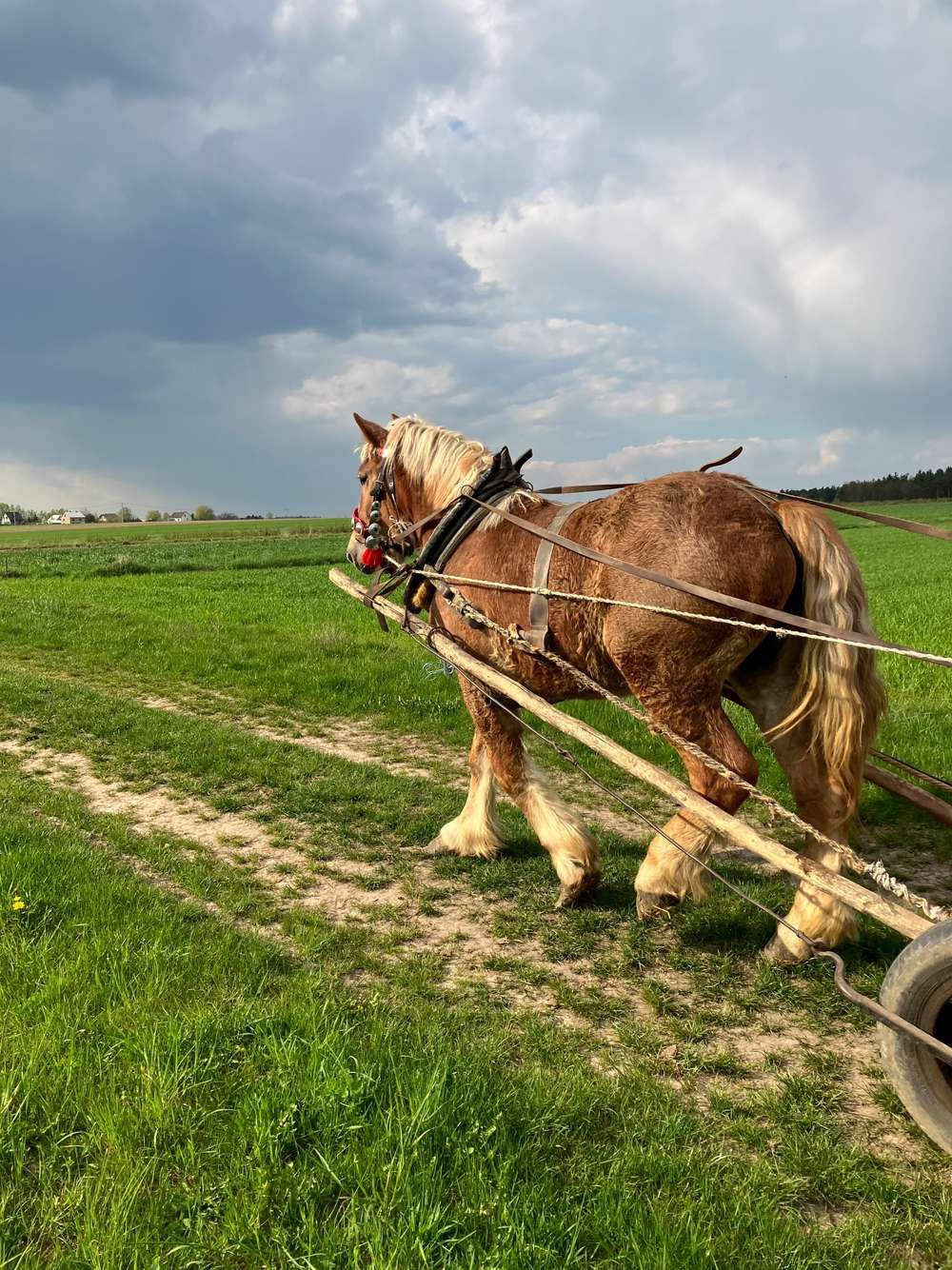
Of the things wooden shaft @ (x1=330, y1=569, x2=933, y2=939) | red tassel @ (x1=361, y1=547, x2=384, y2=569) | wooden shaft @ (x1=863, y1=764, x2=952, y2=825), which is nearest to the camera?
wooden shaft @ (x1=330, y1=569, x2=933, y2=939)

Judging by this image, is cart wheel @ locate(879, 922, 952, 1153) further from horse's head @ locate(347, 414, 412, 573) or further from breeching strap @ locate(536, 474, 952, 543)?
horse's head @ locate(347, 414, 412, 573)

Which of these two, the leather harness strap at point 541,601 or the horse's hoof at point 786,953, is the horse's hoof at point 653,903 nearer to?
the horse's hoof at point 786,953

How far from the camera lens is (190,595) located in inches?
736

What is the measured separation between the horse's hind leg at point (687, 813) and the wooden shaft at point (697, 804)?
0.32 meters

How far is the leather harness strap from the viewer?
12.5 feet

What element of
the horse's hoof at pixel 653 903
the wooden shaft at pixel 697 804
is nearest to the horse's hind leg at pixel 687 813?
the horse's hoof at pixel 653 903

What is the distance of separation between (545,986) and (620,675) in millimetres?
1482

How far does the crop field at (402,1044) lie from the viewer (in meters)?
1.86

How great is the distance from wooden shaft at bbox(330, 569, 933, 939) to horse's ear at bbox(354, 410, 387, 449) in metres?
1.25

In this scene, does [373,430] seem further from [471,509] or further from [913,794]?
[913,794]

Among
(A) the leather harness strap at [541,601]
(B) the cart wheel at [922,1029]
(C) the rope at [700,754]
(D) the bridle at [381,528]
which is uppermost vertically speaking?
(D) the bridle at [381,528]

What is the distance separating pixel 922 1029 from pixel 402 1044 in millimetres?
1586

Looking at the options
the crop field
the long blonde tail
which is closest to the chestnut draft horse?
the long blonde tail

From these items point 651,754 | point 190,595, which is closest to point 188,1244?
point 651,754
